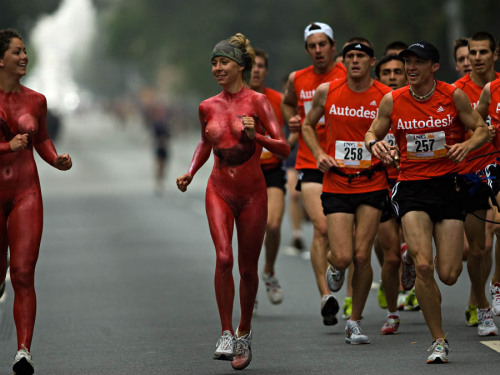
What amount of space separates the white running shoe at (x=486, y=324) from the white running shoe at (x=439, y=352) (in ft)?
4.29

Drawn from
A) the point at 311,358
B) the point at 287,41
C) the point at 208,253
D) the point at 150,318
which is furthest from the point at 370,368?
the point at 287,41

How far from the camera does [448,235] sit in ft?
30.5

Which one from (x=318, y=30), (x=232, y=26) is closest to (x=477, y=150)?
(x=318, y=30)

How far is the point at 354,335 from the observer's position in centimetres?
1026

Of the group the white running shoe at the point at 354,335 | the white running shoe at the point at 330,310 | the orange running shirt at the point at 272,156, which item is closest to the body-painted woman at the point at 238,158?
the white running shoe at the point at 354,335

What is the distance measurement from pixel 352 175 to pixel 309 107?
1.81m

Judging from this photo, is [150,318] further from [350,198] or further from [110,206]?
[110,206]

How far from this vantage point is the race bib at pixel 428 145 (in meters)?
9.45

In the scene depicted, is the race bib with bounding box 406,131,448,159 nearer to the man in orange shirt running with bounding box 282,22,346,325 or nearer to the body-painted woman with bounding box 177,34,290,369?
the body-painted woman with bounding box 177,34,290,369

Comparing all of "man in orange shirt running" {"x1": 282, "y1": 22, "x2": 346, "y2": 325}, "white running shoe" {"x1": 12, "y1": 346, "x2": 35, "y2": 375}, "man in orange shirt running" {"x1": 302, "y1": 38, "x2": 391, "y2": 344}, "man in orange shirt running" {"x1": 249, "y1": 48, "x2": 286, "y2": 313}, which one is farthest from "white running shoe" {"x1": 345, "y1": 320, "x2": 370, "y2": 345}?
"man in orange shirt running" {"x1": 249, "y1": 48, "x2": 286, "y2": 313}

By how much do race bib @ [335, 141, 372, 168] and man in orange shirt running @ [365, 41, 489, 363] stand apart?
90 cm

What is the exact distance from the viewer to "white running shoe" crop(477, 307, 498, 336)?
10.2 meters

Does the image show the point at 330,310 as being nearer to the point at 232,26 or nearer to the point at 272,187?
the point at 272,187

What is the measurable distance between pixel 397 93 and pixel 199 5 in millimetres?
65614
